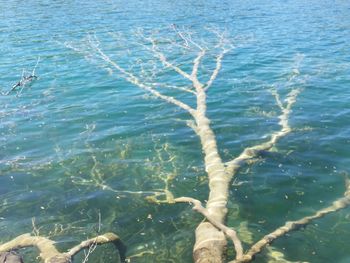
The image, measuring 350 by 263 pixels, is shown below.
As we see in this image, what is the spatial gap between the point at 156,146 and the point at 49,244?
564cm

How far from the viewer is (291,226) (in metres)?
9.77

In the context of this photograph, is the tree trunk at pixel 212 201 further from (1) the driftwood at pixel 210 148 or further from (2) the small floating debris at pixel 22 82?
(2) the small floating debris at pixel 22 82

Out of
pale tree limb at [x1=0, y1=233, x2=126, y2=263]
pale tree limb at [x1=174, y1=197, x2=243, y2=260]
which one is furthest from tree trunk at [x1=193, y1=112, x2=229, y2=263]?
pale tree limb at [x1=0, y1=233, x2=126, y2=263]

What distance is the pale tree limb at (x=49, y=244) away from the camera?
29.1 ft

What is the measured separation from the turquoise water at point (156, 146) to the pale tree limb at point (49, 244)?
0.21 metres

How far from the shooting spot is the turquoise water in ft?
33.1

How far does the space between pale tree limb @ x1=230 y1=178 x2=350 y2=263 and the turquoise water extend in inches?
6.7

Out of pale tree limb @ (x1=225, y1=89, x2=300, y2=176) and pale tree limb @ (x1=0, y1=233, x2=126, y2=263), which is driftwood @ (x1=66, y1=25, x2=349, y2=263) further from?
pale tree limb @ (x1=0, y1=233, x2=126, y2=263)

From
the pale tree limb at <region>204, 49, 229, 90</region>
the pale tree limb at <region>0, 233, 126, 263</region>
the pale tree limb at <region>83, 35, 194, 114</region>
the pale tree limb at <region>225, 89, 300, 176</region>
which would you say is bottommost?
the pale tree limb at <region>204, 49, 229, 90</region>

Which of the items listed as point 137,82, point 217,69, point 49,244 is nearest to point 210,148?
point 49,244

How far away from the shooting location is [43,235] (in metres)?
9.95

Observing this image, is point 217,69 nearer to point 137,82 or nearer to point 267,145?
point 137,82

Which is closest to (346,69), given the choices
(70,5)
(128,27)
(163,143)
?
(163,143)

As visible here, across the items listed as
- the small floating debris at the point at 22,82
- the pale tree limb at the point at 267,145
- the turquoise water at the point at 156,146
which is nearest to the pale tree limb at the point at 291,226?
the turquoise water at the point at 156,146
